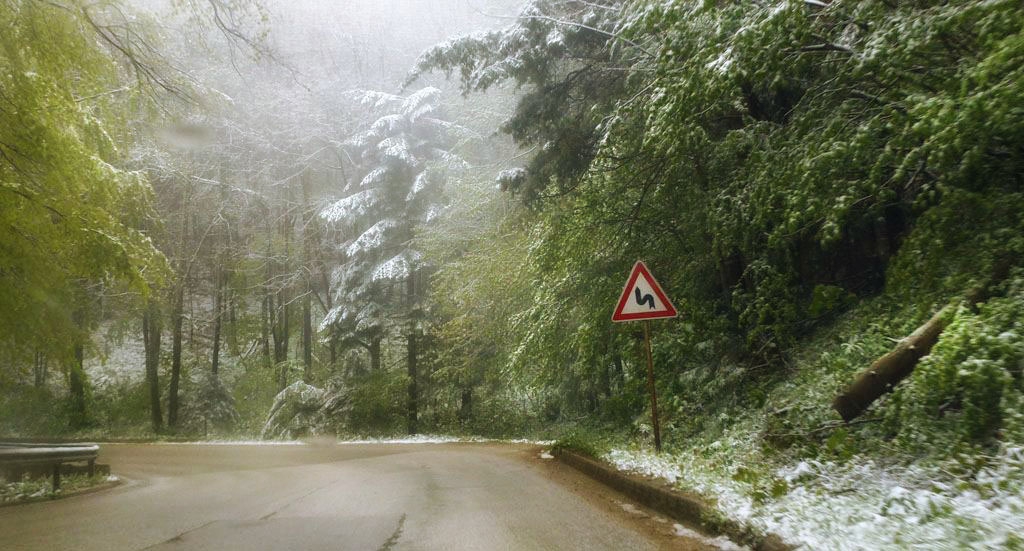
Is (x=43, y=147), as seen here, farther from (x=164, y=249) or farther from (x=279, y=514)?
(x=164, y=249)

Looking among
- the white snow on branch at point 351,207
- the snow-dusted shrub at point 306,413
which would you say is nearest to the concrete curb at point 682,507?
the snow-dusted shrub at point 306,413

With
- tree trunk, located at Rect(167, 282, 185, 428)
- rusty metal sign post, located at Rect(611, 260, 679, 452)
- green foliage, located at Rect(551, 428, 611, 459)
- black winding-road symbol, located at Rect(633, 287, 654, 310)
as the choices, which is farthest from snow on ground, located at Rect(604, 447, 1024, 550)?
tree trunk, located at Rect(167, 282, 185, 428)

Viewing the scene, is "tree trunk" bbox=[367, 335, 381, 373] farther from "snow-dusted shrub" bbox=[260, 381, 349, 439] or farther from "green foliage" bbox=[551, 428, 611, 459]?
"green foliage" bbox=[551, 428, 611, 459]

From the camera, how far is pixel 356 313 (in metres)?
24.8

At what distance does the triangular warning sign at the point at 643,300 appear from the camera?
27.7 feet

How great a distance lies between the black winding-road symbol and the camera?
8.45 m

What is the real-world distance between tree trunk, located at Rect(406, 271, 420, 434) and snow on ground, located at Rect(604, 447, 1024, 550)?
19731 millimetres

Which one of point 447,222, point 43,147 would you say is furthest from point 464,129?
point 43,147

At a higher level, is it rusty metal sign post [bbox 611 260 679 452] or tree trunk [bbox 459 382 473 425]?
rusty metal sign post [bbox 611 260 679 452]

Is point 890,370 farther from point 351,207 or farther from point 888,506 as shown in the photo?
point 351,207

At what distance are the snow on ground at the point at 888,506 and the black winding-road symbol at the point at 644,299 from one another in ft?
9.74

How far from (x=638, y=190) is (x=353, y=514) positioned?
7.14 meters

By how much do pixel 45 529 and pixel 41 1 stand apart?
5.22m

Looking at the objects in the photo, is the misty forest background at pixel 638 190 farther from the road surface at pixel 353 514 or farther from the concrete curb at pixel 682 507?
the road surface at pixel 353 514
